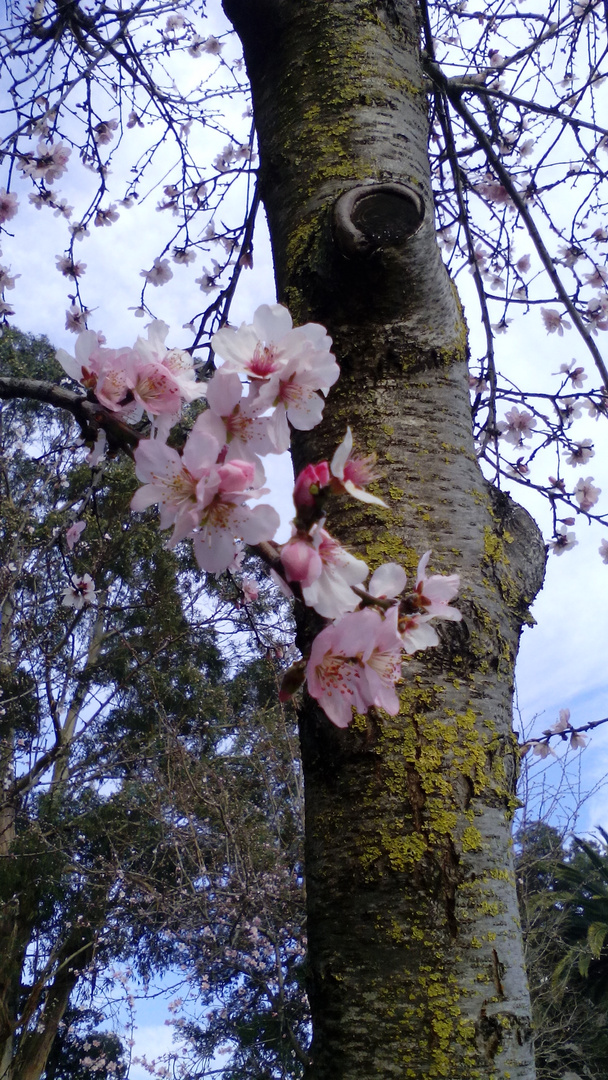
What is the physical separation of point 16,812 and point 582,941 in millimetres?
5592

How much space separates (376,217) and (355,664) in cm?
61

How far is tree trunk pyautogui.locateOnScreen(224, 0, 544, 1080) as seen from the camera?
675mm

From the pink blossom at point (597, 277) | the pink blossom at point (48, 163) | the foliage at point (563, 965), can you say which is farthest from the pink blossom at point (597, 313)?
the foliage at point (563, 965)

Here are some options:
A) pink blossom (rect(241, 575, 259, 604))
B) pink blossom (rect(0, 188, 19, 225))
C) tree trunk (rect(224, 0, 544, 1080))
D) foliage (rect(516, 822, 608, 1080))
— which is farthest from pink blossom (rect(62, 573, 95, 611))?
foliage (rect(516, 822, 608, 1080))

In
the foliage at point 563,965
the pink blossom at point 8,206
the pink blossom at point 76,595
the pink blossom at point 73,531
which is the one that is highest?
the pink blossom at point 8,206

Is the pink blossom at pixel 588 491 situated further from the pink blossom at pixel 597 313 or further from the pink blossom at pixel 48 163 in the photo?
the pink blossom at pixel 48 163

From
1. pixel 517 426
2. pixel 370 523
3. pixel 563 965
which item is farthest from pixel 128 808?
pixel 370 523

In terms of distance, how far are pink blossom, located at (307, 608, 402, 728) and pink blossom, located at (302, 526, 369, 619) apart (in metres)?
0.03

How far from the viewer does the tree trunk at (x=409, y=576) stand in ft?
2.22

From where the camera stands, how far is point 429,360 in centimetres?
95

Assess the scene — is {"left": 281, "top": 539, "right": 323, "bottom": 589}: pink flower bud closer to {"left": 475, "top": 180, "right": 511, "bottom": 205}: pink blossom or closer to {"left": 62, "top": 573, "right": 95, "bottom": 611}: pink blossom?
{"left": 62, "top": 573, "right": 95, "bottom": 611}: pink blossom

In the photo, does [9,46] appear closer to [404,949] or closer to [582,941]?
[404,949]

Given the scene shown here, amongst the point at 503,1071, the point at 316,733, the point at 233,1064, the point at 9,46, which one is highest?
the point at 9,46

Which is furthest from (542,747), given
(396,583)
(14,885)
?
(14,885)
